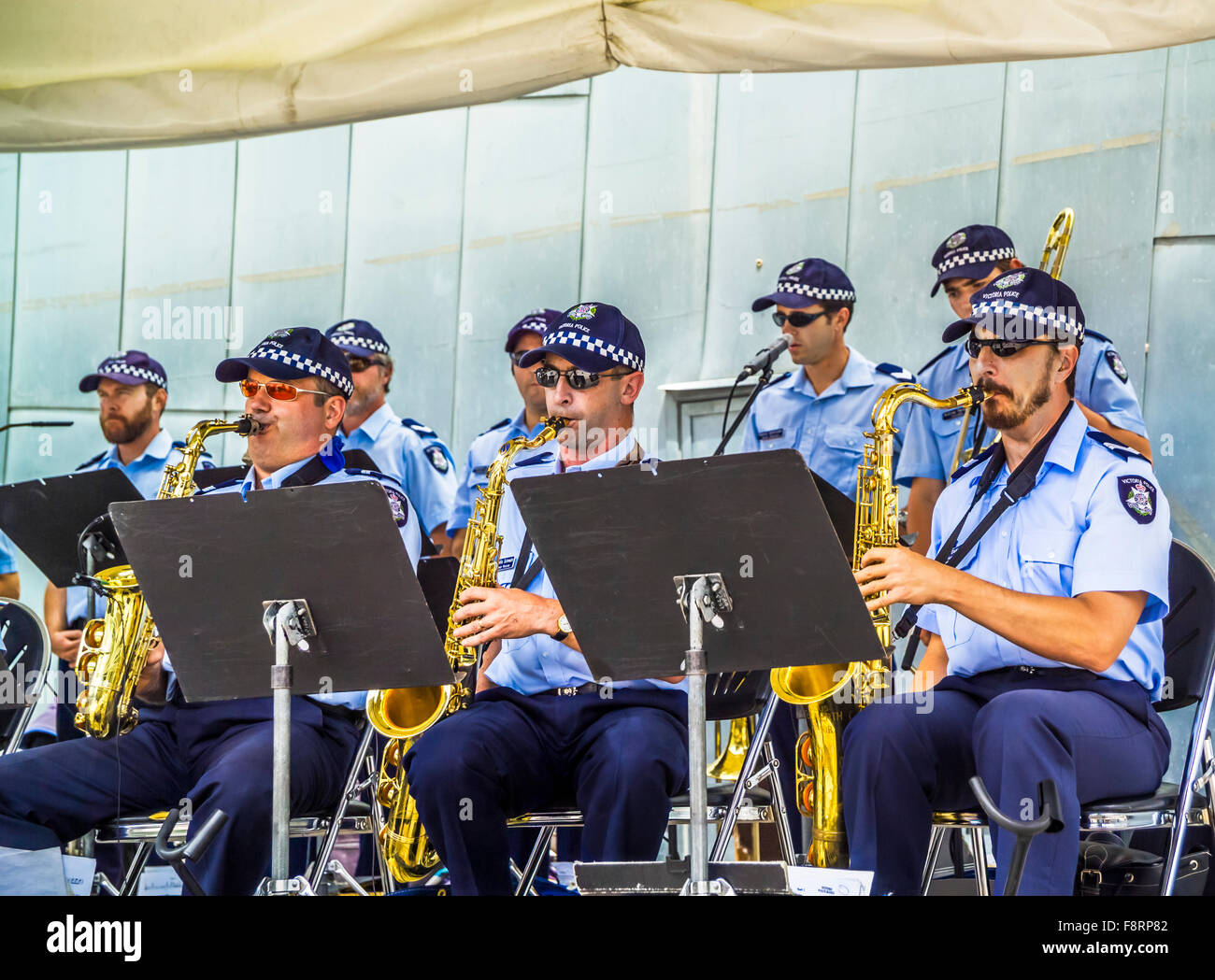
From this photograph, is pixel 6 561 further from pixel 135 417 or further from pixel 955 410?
pixel 955 410

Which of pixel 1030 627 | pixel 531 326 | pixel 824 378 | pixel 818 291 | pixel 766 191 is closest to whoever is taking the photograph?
pixel 1030 627

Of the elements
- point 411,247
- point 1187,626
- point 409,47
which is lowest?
point 1187,626

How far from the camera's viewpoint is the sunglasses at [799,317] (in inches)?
231

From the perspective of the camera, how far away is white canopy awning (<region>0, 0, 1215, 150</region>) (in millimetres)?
4320

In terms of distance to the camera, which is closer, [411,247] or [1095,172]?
[1095,172]

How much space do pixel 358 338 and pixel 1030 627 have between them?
367 centimetres

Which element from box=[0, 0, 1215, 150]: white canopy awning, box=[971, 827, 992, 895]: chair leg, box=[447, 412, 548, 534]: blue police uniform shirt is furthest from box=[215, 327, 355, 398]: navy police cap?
box=[971, 827, 992, 895]: chair leg

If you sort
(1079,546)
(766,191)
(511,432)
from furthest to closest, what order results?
(766,191) → (511,432) → (1079,546)

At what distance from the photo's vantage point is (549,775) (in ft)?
13.7

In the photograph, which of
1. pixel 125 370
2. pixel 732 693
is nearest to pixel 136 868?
pixel 732 693

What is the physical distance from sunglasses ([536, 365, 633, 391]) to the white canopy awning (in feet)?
3.15

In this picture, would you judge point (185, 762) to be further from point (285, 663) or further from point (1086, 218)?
point (1086, 218)
